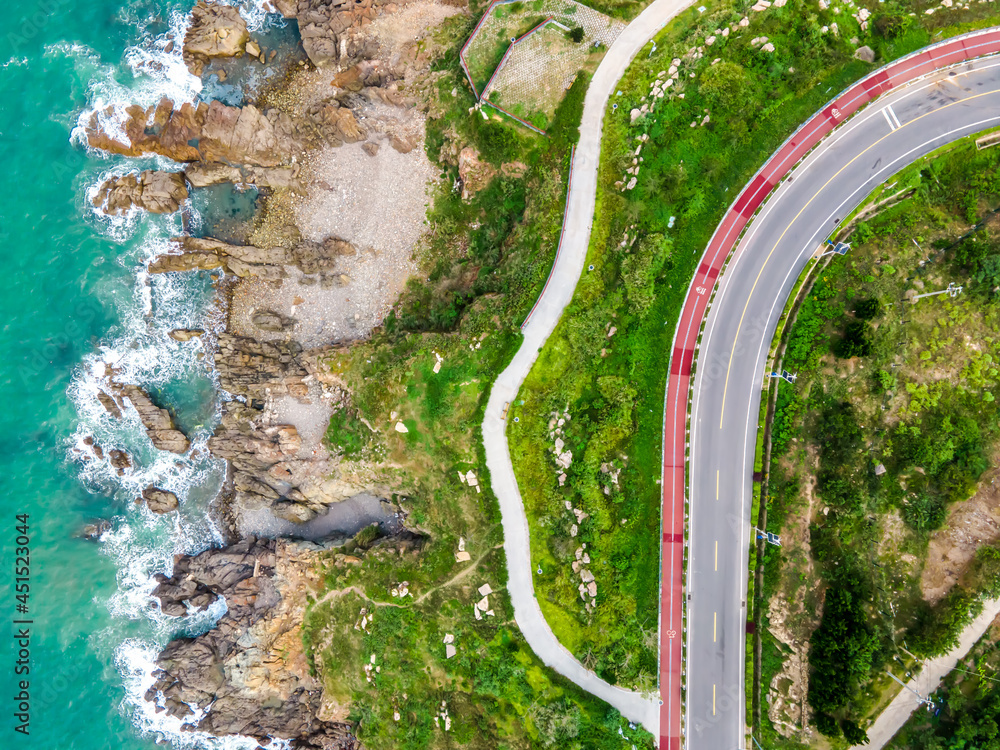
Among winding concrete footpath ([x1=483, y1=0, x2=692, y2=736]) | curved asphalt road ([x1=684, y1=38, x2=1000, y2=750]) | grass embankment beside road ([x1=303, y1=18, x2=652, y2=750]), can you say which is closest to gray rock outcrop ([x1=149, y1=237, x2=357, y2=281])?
grass embankment beside road ([x1=303, y1=18, x2=652, y2=750])

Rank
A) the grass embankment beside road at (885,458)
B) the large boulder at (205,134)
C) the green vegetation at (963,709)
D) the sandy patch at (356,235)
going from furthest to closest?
the large boulder at (205,134) → the sandy patch at (356,235) → the grass embankment beside road at (885,458) → the green vegetation at (963,709)

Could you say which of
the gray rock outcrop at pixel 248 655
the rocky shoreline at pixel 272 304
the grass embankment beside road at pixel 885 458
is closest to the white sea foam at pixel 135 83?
the rocky shoreline at pixel 272 304

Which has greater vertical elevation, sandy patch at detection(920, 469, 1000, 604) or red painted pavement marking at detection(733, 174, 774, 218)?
red painted pavement marking at detection(733, 174, 774, 218)

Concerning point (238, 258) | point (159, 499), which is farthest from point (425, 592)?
point (238, 258)

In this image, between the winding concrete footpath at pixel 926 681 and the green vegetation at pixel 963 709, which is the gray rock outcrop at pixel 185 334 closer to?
the winding concrete footpath at pixel 926 681

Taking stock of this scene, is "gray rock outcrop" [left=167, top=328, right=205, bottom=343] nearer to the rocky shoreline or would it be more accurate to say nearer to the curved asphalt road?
the rocky shoreline

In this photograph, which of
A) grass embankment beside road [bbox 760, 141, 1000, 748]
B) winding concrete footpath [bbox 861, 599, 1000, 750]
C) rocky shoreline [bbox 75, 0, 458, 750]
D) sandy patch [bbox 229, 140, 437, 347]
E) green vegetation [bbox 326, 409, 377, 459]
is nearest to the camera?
winding concrete footpath [bbox 861, 599, 1000, 750]

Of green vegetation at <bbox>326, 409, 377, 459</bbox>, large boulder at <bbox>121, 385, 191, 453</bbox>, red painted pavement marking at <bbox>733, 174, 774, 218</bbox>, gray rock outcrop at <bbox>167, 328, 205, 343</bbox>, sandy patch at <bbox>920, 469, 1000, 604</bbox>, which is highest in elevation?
gray rock outcrop at <bbox>167, 328, 205, 343</bbox>
